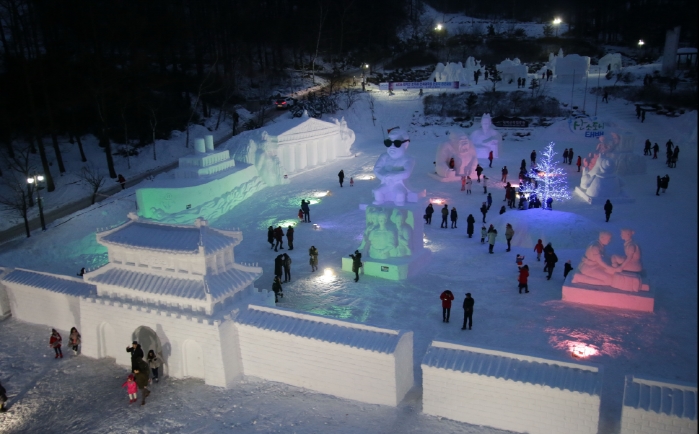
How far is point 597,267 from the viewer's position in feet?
52.4

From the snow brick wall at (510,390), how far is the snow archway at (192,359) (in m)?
5.13

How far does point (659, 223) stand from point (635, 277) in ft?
28.2

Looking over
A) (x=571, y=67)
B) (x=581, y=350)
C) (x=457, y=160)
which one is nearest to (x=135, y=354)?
(x=581, y=350)

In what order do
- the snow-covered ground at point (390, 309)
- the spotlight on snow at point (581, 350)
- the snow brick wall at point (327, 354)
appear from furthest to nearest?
1. the spotlight on snow at point (581, 350)
2. the snow-covered ground at point (390, 309)
3. the snow brick wall at point (327, 354)

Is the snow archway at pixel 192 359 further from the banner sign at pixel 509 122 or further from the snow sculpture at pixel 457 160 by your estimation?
the banner sign at pixel 509 122

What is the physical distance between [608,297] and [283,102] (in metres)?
38.1

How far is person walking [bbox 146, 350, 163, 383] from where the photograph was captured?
1245 cm

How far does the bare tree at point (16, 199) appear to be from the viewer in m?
22.4

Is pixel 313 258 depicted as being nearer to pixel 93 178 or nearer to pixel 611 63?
pixel 93 178

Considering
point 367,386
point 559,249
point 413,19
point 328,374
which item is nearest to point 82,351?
point 328,374

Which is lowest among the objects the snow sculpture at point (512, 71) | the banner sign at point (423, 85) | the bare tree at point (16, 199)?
the bare tree at point (16, 199)

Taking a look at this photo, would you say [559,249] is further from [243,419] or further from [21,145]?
[21,145]

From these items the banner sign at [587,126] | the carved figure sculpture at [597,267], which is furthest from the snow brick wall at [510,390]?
the banner sign at [587,126]

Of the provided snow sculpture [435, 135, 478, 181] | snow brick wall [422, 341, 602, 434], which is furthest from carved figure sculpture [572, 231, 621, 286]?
snow sculpture [435, 135, 478, 181]
